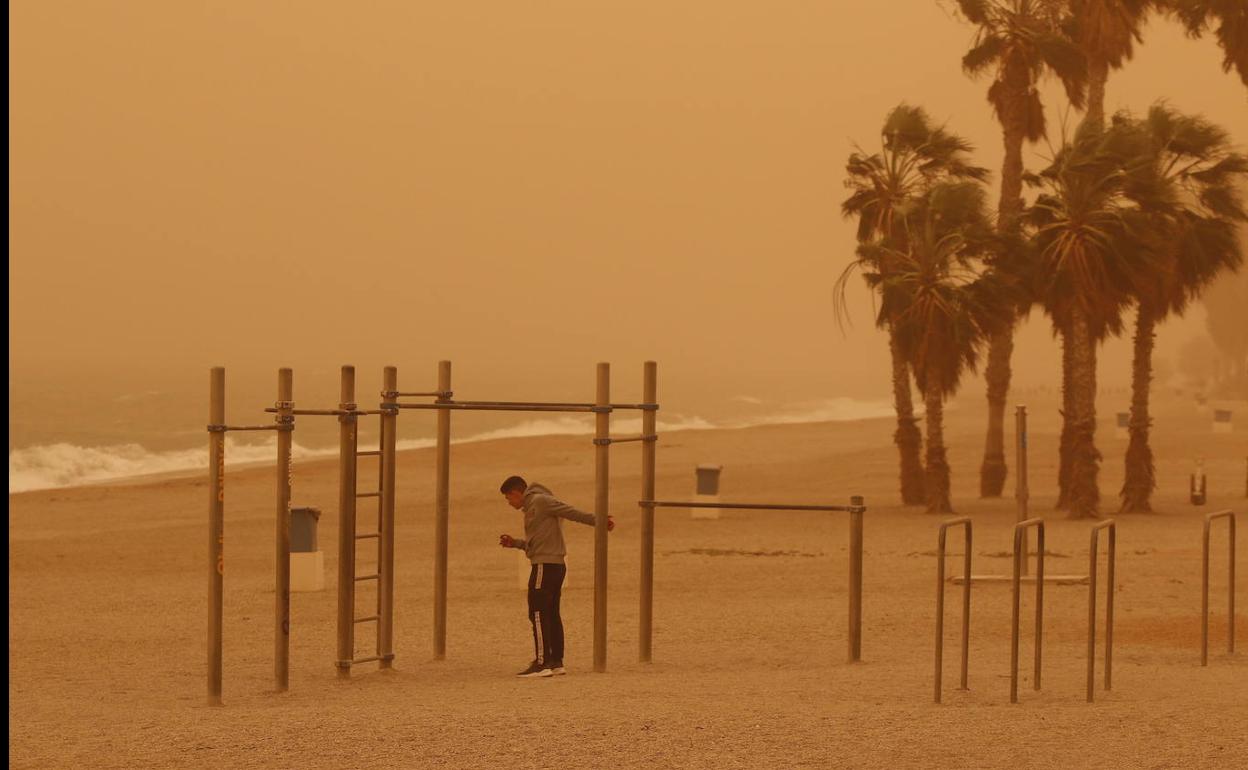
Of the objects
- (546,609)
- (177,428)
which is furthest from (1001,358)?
(177,428)

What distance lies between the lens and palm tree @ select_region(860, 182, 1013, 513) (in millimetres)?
31234

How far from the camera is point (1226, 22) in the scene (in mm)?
34750

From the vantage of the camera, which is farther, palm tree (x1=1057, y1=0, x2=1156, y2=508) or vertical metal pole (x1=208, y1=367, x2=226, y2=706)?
palm tree (x1=1057, y1=0, x2=1156, y2=508)

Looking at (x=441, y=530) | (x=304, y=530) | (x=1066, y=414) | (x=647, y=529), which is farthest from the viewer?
(x=1066, y=414)

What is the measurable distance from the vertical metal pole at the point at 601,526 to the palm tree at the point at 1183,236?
62.7 feet

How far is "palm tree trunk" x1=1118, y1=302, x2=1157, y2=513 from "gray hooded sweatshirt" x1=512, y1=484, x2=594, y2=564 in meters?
19.5

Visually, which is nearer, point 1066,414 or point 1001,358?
point 1066,414

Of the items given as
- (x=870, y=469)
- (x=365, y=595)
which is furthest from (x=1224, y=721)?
(x=870, y=469)

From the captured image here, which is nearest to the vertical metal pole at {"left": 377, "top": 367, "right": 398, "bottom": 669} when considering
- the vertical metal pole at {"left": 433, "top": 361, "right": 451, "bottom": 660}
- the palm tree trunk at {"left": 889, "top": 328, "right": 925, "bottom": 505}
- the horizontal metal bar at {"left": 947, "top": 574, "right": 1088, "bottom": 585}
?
the vertical metal pole at {"left": 433, "top": 361, "right": 451, "bottom": 660}

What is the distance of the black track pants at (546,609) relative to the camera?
13.7m

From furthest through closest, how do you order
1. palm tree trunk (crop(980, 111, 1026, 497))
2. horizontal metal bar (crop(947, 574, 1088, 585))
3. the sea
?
the sea → palm tree trunk (crop(980, 111, 1026, 497)) → horizontal metal bar (crop(947, 574, 1088, 585))

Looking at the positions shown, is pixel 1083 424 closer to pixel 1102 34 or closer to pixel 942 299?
pixel 942 299

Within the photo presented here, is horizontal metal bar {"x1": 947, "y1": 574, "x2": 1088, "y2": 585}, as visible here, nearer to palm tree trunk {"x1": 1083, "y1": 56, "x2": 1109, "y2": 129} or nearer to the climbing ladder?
the climbing ladder

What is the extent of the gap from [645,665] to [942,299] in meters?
17.9
